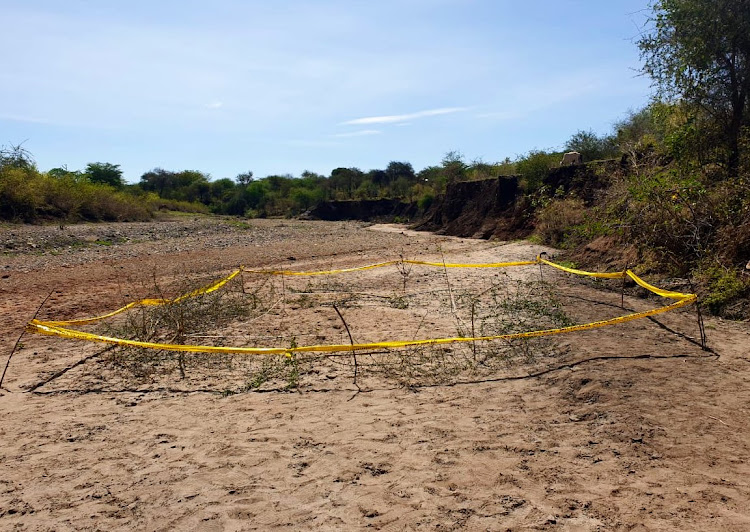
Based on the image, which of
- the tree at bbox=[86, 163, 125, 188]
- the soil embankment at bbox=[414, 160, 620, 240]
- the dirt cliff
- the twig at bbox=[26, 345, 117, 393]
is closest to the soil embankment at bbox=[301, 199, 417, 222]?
the soil embankment at bbox=[414, 160, 620, 240]

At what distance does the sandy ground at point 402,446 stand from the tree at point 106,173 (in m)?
55.6

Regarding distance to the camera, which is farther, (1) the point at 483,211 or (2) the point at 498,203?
(1) the point at 483,211

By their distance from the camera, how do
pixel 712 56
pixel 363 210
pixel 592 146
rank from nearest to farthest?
1. pixel 712 56
2. pixel 592 146
3. pixel 363 210

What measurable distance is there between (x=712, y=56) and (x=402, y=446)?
11474mm

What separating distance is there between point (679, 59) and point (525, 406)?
34.8 ft

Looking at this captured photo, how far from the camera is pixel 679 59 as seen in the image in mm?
11273

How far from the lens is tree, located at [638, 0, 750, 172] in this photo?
10.3m

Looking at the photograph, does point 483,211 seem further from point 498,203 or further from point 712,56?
point 712,56

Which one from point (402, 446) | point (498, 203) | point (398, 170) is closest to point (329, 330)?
point (402, 446)

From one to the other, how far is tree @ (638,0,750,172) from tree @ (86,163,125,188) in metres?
55.6

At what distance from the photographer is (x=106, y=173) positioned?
56031 millimetres

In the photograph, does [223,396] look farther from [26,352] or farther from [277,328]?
[26,352]

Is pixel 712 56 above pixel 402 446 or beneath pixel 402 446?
above

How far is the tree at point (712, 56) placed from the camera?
10281 mm
